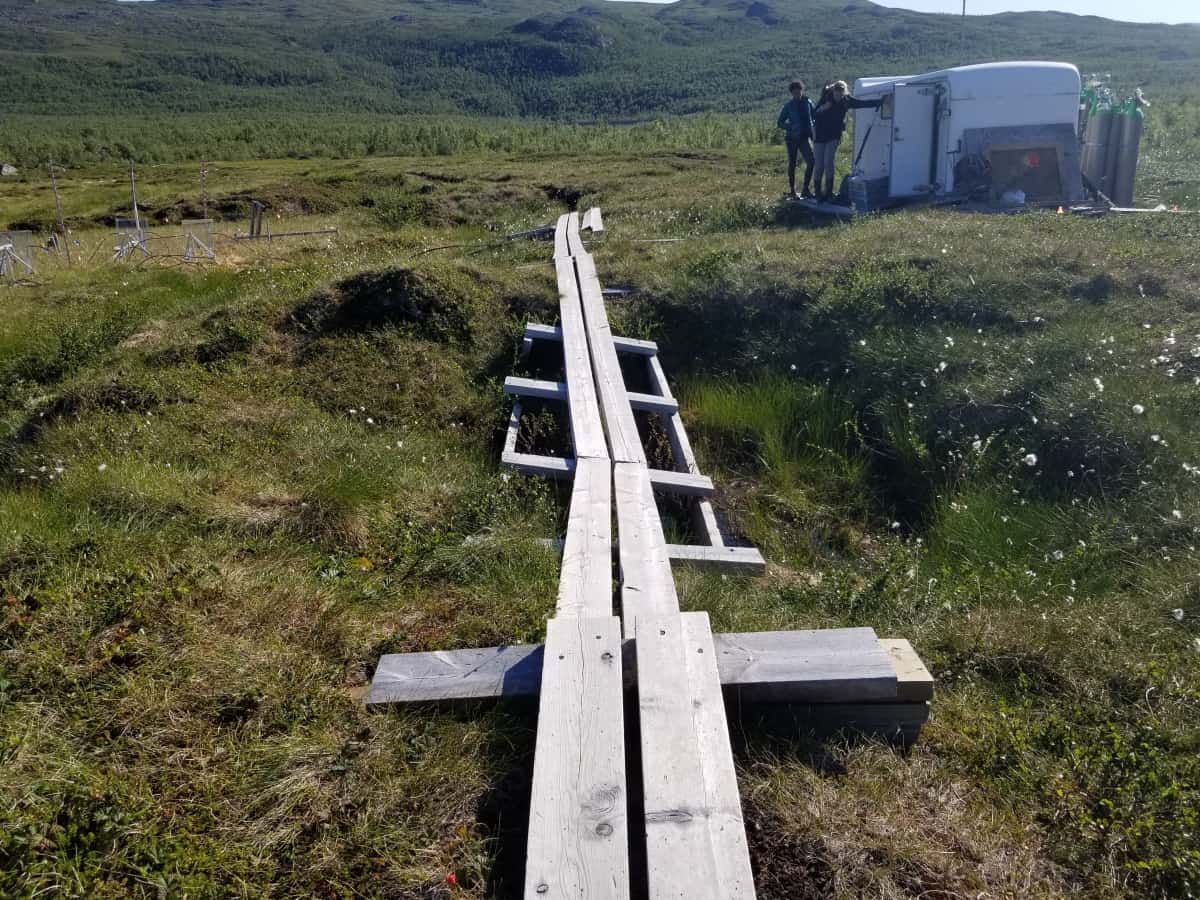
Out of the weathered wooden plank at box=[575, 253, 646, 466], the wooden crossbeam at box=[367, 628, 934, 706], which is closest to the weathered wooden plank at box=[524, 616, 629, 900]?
the wooden crossbeam at box=[367, 628, 934, 706]

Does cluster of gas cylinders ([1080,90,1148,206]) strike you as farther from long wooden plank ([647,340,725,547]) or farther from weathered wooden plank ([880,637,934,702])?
weathered wooden plank ([880,637,934,702])

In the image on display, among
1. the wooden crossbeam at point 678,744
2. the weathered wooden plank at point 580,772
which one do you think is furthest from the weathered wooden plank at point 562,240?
the weathered wooden plank at point 580,772

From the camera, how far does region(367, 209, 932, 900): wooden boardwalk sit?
2361mm

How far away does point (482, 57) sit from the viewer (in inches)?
5138

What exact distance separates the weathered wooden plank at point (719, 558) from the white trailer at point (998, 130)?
32.7ft

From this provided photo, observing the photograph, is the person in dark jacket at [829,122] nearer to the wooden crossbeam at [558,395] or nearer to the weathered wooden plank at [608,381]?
the weathered wooden plank at [608,381]

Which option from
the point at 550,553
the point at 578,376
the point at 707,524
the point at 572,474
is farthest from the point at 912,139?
the point at 550,553

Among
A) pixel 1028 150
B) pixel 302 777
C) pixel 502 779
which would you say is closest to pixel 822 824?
pixel 502 779

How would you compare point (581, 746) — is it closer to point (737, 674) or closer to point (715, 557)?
point (737, 674)

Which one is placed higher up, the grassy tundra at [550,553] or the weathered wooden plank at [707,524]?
the grassy tundra at [550,553]

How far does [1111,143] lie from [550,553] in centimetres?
1337

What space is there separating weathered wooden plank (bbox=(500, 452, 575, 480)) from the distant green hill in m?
57.3

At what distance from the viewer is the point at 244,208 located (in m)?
24.3

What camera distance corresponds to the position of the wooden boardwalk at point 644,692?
7.75 feet
